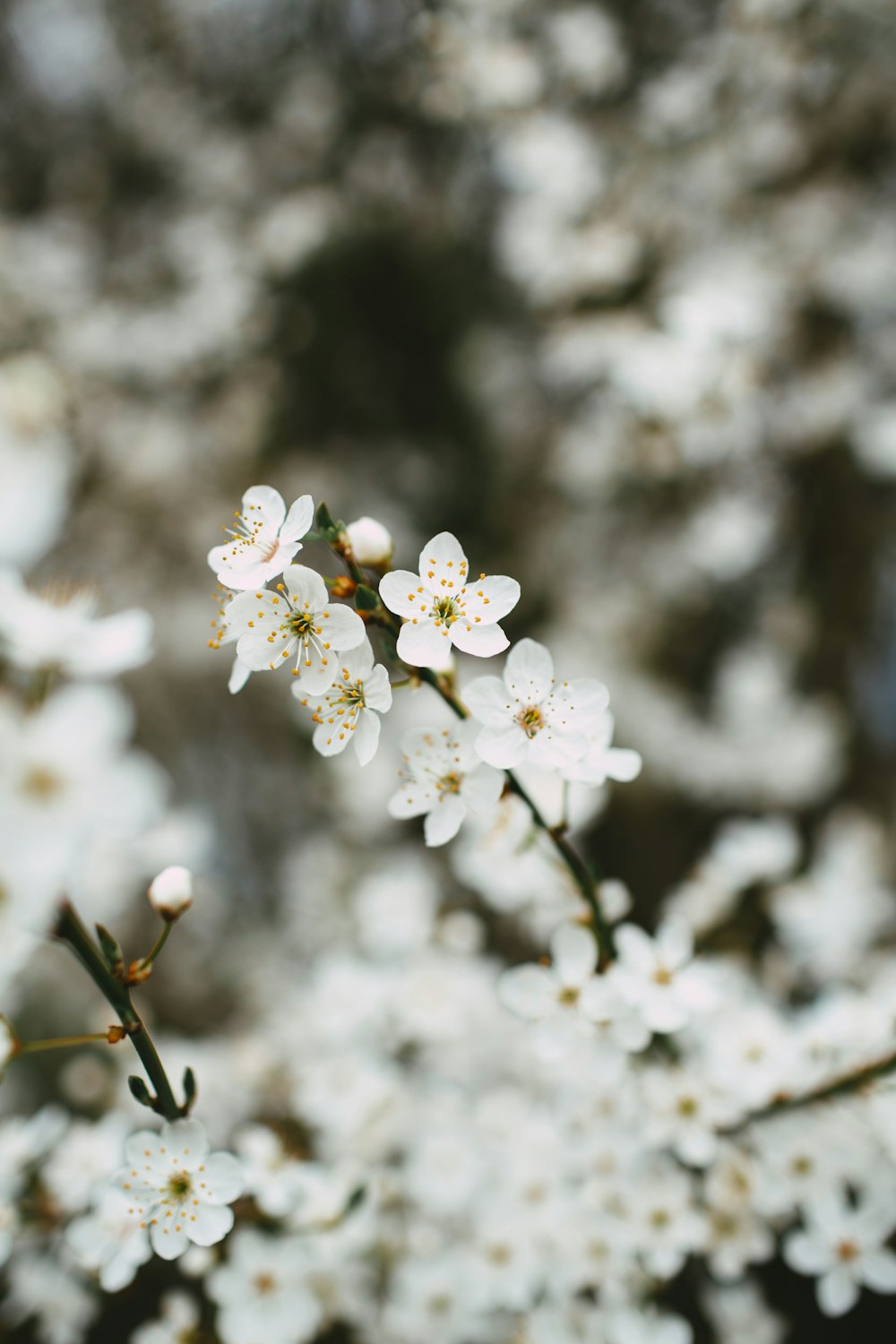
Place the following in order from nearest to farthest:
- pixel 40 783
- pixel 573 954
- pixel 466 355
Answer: pixel 40 783 < pixel 573 954 < pixel 466 355

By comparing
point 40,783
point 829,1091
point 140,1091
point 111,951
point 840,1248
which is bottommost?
point 840,1248

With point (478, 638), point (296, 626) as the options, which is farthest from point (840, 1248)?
point (296, 626)

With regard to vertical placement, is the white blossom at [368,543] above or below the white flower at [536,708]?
above

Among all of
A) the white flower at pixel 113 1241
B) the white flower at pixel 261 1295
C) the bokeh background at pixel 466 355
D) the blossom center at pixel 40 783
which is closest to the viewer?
the blossom center at pixel 40 783

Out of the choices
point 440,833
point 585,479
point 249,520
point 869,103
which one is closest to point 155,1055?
point 440,833

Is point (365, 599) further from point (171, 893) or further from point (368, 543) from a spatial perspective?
point (171, 893)

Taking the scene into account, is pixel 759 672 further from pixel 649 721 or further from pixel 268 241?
pixel 268 241

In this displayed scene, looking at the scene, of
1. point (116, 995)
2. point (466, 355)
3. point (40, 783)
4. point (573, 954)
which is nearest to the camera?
point (40, 783)

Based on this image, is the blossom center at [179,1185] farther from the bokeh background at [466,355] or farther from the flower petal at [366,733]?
the bokeh background at [466,355]

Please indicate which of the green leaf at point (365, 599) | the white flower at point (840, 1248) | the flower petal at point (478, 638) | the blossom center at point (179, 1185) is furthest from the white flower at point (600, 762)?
the white flower at point (840, 1248)
